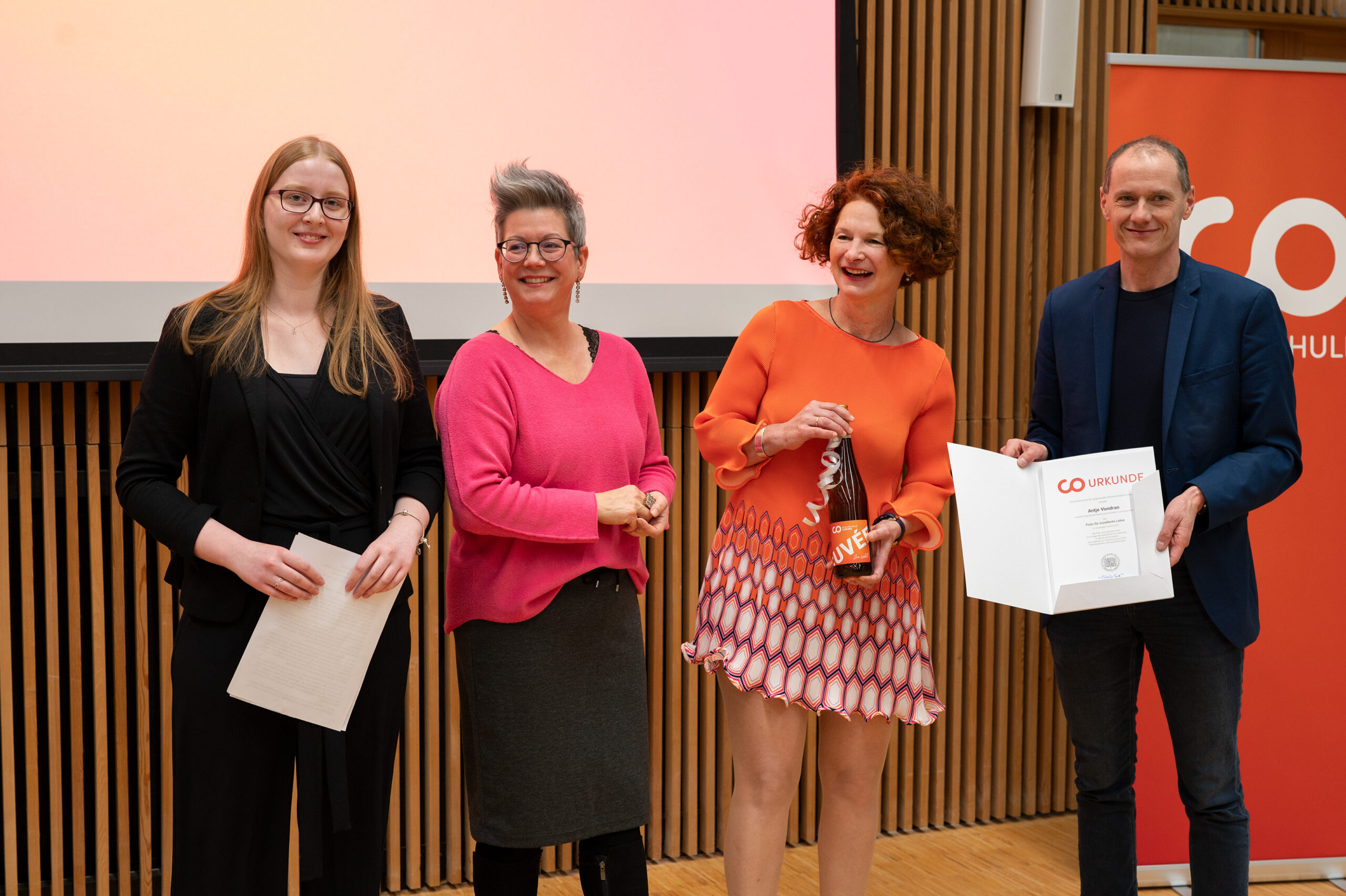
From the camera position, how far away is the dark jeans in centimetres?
231

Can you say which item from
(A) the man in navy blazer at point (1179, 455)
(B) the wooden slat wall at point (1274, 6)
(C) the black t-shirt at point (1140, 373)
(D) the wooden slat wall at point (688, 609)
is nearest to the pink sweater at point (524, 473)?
(A) the man in navy blazer at point (1179, 455)

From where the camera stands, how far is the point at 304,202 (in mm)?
1846

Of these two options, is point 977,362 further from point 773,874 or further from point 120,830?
point 120,830

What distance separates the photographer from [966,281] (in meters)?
3.65

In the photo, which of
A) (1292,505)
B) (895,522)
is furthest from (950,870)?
(895,522)

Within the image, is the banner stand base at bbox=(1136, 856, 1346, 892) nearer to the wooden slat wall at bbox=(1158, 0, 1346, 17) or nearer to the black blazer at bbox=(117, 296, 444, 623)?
the black blazer at bbox=(117, 296, 444, 623)

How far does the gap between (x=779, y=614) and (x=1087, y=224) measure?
2272mm

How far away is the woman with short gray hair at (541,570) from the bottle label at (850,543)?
345 millimetres

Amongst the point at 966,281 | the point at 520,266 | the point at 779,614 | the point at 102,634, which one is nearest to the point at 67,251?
the point at 102,634

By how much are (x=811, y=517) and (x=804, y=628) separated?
233 mm

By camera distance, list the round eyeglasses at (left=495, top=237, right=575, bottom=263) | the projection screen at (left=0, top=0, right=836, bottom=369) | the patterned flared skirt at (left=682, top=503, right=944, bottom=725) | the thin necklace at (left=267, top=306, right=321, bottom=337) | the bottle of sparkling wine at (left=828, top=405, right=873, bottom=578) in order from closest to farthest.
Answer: the thin necklace at (left=267, top=306, right=321, bottom=337), the round eyeglasses at (left=495, top=237, right=575, bottom=263), the bottle of sparkling wine at (left=828, top=405, right=873, bottom=578), the patterned flared skirt at (left=682, top=503, right=944, bottom=725), the projection screen at (left=0, top=0, right=836, bottom=369)

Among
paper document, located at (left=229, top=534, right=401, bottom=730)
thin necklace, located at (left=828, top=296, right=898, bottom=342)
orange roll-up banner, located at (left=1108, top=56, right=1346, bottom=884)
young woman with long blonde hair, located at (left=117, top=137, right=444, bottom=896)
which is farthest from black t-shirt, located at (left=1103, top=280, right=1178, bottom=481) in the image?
paper document, located at (left=229, top=534, right=401, bottom=730)

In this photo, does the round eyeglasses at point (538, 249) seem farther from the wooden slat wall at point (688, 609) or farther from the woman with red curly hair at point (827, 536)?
the wooden slat wall at point (688, 609)

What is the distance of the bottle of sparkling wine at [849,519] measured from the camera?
2.10 meters
